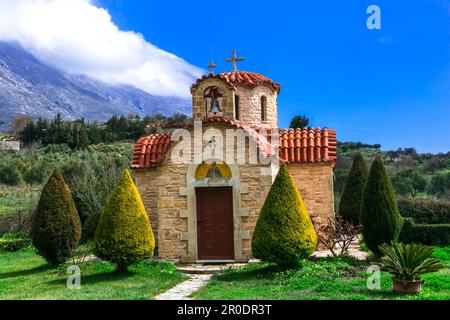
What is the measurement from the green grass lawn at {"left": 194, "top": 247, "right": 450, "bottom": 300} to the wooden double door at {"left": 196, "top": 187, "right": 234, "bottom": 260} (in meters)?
1.81

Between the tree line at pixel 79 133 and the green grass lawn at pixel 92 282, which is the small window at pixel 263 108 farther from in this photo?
the tree line at pixel 79 133

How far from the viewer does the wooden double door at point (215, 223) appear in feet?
50.1

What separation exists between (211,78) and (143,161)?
157 inches

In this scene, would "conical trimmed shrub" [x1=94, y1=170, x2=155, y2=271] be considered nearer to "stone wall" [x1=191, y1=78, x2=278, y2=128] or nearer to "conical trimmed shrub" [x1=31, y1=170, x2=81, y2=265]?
"conical trimmed shrub" [x1=31, y1=170, x2=81, y2=265]

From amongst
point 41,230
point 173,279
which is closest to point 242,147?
point 173,279

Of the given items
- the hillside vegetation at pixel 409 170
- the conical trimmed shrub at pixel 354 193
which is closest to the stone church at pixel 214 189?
the conical trimmed shrub at pixel 354 193

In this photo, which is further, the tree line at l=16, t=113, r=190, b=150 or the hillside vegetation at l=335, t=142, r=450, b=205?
the tree line at l=16, t=113, r=190, b=150

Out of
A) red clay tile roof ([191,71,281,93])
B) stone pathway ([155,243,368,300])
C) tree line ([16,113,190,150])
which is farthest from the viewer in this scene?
tree line ([16,113,190,150])

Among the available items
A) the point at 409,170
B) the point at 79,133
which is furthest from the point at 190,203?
the point at 79,133

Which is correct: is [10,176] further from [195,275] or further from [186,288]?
[186,288]

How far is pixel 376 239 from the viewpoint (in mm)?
13094

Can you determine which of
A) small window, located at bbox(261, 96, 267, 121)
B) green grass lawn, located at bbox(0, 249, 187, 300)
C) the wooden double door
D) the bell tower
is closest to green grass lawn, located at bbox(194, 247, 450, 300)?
green grass lawn, located at bbox(0, 249, 187, 300)

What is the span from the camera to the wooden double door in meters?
15.3
